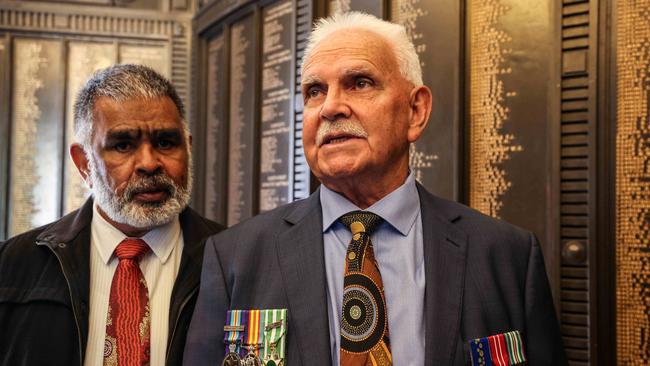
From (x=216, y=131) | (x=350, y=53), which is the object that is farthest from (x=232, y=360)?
(x=216, y=131)

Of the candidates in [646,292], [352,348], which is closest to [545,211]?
[646,292]

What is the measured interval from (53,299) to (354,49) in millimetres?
1262

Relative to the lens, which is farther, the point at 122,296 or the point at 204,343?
the point at 122,296

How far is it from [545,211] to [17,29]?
15.2 ft

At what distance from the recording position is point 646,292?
2988 mm

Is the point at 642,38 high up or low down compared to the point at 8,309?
up

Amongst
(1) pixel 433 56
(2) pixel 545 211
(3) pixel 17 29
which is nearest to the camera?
(2) pixel 545 211

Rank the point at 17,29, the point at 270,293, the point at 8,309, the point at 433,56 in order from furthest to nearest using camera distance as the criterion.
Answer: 1. the point at 17,29
2. the point at 433,56
3. the point at 8,309
4. the point at 270,293

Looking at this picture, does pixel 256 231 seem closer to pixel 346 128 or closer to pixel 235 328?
pixel 235 328

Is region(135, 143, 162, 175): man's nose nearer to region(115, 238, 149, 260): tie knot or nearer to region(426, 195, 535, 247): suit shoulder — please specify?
region(115, 238, 149, 260): tie knot

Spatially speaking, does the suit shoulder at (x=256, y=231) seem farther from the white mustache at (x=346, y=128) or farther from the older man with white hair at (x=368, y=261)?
the white mustache at (x=346, y=128)

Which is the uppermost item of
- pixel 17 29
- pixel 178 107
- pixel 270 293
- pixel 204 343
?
pixel 17 29

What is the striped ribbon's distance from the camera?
1.94 metres

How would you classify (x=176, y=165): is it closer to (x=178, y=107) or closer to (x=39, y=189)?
(x=178, y=107)
